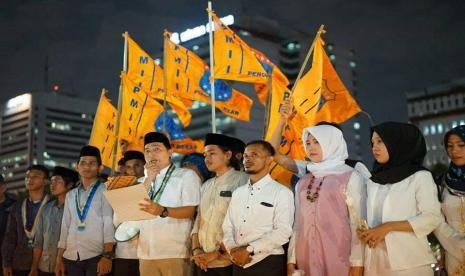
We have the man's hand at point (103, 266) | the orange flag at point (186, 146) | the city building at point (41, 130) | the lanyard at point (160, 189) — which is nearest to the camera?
the lanyard at point (160, 189)

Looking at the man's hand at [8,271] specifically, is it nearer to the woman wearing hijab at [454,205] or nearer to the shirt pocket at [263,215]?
the shirt pocket at [263,215]

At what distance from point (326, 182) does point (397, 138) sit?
2.60 ft

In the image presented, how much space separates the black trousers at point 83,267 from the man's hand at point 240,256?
7.48 ft

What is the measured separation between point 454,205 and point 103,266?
3.83 m

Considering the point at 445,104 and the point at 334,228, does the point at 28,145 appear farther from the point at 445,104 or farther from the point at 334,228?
the point at 334,228

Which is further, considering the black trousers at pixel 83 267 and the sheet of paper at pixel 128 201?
the black trousers at pixel 83 267

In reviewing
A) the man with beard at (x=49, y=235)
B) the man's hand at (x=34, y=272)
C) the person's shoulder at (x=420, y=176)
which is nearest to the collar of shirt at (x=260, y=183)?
the person's shoulder at (x=420, y=176)

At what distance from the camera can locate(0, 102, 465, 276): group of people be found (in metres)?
4.41

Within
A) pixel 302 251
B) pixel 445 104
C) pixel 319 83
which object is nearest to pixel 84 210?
pixel 302 251

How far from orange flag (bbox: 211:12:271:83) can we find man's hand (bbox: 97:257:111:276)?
415cm

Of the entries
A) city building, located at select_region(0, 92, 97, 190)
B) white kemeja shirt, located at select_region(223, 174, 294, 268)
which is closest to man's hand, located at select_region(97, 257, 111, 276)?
white kemeja shirt, located at select_region(223, 174, 294, 268)

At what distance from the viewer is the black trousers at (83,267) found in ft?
21.5

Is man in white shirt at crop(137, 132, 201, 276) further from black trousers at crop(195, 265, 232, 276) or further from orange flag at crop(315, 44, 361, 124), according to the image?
orange flag at crop(315, 44, 361, 124)

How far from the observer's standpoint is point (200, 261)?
538cm
